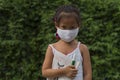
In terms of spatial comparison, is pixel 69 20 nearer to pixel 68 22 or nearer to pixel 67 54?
pixel 68 22

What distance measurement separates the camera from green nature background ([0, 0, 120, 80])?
5.41 metres

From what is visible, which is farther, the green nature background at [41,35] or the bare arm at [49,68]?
the green nature background at [41,35]

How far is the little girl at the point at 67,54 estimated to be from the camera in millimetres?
3086

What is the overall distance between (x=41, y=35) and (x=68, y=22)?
106 inches

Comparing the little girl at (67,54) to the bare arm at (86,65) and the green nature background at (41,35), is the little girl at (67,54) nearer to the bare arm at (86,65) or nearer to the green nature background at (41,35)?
the bare arm at (86,65)

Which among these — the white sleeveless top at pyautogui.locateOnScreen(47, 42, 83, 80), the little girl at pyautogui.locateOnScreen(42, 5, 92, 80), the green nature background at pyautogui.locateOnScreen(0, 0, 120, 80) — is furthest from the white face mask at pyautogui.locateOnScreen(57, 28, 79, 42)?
the green nature background at pyautogui.locateOnScreen(0, 0, 120, 80)

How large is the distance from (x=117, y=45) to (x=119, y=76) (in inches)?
17.2

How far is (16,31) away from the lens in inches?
228

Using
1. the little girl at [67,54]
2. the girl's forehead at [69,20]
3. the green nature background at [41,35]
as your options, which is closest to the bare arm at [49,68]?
the little girl at [67,54]

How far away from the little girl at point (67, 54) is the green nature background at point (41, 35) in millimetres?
2146

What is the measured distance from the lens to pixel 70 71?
3.04m

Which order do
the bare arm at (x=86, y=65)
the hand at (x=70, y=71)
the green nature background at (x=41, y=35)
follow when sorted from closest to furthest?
the hand at (x=70, y=71) → the bare arm at (x=86, y=65) → the green nature background at (x=41, y=35)

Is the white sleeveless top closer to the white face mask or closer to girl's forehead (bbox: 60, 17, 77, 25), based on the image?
the white face mask

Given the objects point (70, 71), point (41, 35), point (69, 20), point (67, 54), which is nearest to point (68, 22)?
point (69, 20)
